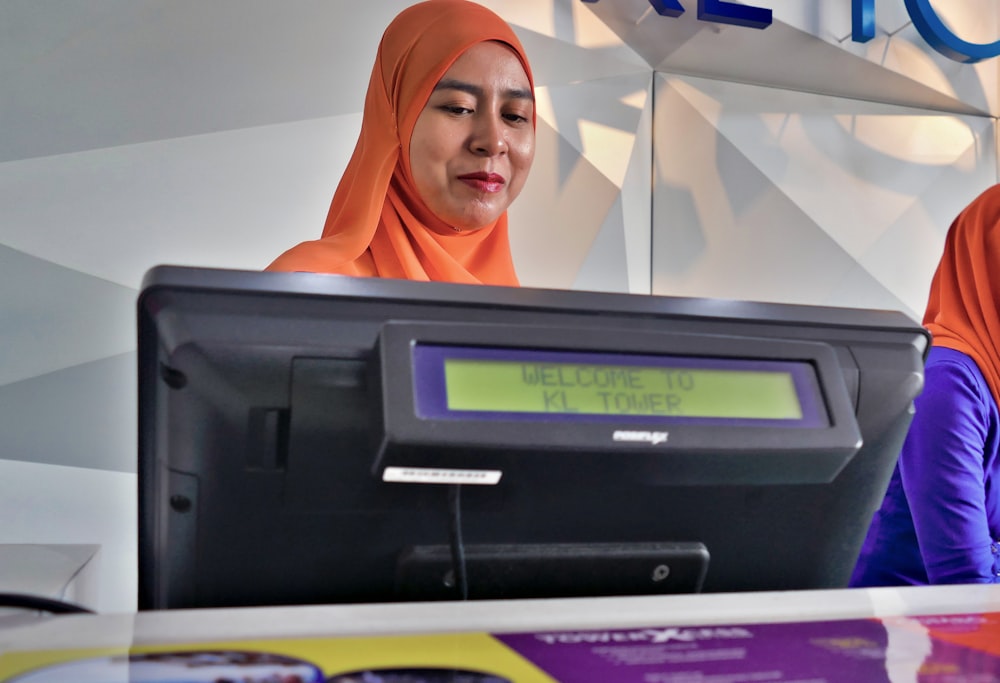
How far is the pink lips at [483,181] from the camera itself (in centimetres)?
149

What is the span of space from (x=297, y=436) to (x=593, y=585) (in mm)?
190

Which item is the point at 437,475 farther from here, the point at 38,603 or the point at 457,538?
the point at 38,603

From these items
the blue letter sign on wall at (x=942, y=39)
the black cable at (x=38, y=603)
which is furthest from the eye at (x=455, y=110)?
the blue letter sign on wall at (x=942, y=39)

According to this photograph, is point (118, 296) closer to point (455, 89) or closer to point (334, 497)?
point (455, 89)

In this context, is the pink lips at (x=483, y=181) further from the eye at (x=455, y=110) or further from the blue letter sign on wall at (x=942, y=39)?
the blue letter sign on wall at (x=942, y=39)

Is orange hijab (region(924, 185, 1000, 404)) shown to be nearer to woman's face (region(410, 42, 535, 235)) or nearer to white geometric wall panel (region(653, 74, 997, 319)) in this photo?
woman's face (region(410, 42, 535, 235))

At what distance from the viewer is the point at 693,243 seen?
10.2 feet

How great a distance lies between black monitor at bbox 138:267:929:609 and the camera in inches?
18.6

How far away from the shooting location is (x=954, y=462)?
1667 mm

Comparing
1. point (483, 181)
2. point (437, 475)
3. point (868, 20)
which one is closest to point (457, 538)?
point (437, 475)

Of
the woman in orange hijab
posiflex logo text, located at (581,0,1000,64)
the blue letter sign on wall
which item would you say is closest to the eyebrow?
the woman in orange hijab


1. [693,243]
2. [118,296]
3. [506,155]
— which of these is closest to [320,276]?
[506,155]

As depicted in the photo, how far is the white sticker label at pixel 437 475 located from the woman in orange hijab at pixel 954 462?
1311 millimetres

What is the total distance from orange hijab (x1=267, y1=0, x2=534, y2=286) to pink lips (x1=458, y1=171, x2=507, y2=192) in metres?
0.08
